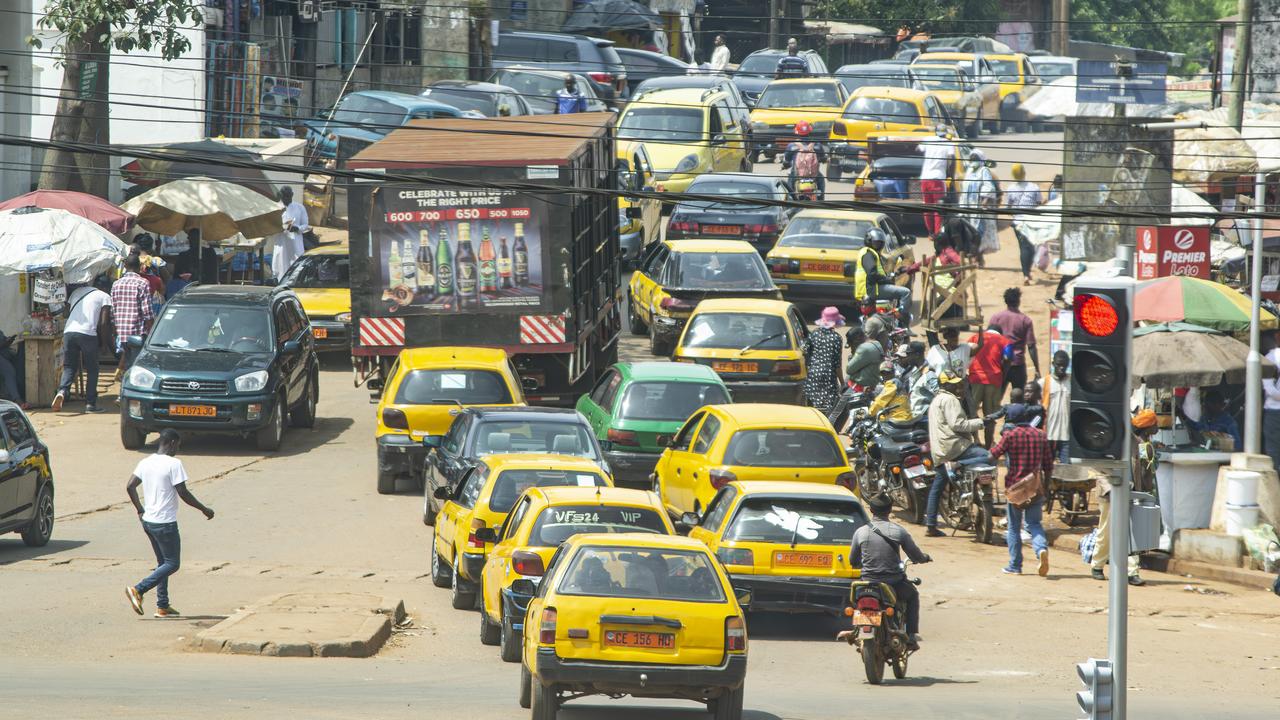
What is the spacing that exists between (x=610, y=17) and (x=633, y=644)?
49.1 meters

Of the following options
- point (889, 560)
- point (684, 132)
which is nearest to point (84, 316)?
point (889, 560)

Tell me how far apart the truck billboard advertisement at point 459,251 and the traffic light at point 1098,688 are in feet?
50.4

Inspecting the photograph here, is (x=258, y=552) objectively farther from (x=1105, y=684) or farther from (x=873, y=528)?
(x=1105, y=684)

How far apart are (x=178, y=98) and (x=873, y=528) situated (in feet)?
87.9

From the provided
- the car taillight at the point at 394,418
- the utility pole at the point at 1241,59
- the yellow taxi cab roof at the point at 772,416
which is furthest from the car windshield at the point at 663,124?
the yellow taxi cab roof at the point at 772,416

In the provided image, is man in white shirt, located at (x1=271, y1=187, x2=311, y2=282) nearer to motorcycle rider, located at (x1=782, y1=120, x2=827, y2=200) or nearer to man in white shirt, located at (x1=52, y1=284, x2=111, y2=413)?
man in white shirt, located at (x1=52, y1=284, x2=111, y2=413)

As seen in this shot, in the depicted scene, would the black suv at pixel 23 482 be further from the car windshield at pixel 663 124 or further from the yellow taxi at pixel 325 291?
the car windshield at pixel 663 124

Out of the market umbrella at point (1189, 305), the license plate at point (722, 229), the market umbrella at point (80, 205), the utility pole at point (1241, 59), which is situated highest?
the utility pole at point (1241, 59)

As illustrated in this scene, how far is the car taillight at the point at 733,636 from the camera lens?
1121 centimetres

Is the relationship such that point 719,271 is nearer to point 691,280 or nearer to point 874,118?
point 691,280

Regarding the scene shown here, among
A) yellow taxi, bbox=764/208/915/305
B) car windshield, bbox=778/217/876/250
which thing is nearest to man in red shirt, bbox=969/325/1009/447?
yellow taxi, bbox=764/208/915/305

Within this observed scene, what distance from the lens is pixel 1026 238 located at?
33938mm

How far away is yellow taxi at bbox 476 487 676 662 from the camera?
13.2 meters

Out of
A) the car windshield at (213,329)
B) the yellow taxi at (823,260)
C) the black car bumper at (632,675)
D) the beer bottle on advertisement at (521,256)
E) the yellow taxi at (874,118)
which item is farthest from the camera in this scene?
the yellow taxi at (874,118)
